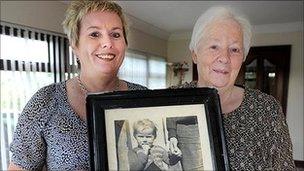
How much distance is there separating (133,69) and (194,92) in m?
4.15

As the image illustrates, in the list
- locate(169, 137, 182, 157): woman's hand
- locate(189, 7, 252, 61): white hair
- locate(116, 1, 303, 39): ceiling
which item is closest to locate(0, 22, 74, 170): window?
locate(116, 1, 303, 39): ceiling

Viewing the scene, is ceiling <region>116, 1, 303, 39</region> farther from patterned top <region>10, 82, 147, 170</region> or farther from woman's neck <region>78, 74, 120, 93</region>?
patterned top <region>10, 82, 147, 170</region>

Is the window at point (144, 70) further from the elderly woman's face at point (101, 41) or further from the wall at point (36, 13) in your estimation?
the elderly woman's face at point (101, 41)

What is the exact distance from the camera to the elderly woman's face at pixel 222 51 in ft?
2.58

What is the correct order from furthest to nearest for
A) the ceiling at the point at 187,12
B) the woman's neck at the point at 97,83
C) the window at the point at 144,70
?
the window at the point at 144,70
the ceiling at the point at 187,12
the woman's neck at the point at 97,83

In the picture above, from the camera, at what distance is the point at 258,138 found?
2.54 ft

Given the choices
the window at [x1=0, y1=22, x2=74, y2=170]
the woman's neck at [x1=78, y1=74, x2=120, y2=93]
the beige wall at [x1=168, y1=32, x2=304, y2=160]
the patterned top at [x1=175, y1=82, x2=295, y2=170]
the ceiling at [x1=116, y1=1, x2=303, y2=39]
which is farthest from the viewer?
the beige wall at [x1=168, y1=32, x2=304, y2=160]

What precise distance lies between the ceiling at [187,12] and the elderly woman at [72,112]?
246 cm

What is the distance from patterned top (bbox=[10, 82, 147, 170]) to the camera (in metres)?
0.77

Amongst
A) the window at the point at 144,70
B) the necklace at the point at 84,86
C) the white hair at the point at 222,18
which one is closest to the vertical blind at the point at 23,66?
the window at the point at 144,70

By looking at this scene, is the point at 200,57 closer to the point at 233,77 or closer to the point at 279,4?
the point at 233,77

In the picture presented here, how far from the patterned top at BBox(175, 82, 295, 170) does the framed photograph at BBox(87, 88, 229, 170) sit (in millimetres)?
120

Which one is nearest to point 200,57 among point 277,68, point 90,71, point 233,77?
point 233,77

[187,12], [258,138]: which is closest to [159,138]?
[258,138]
